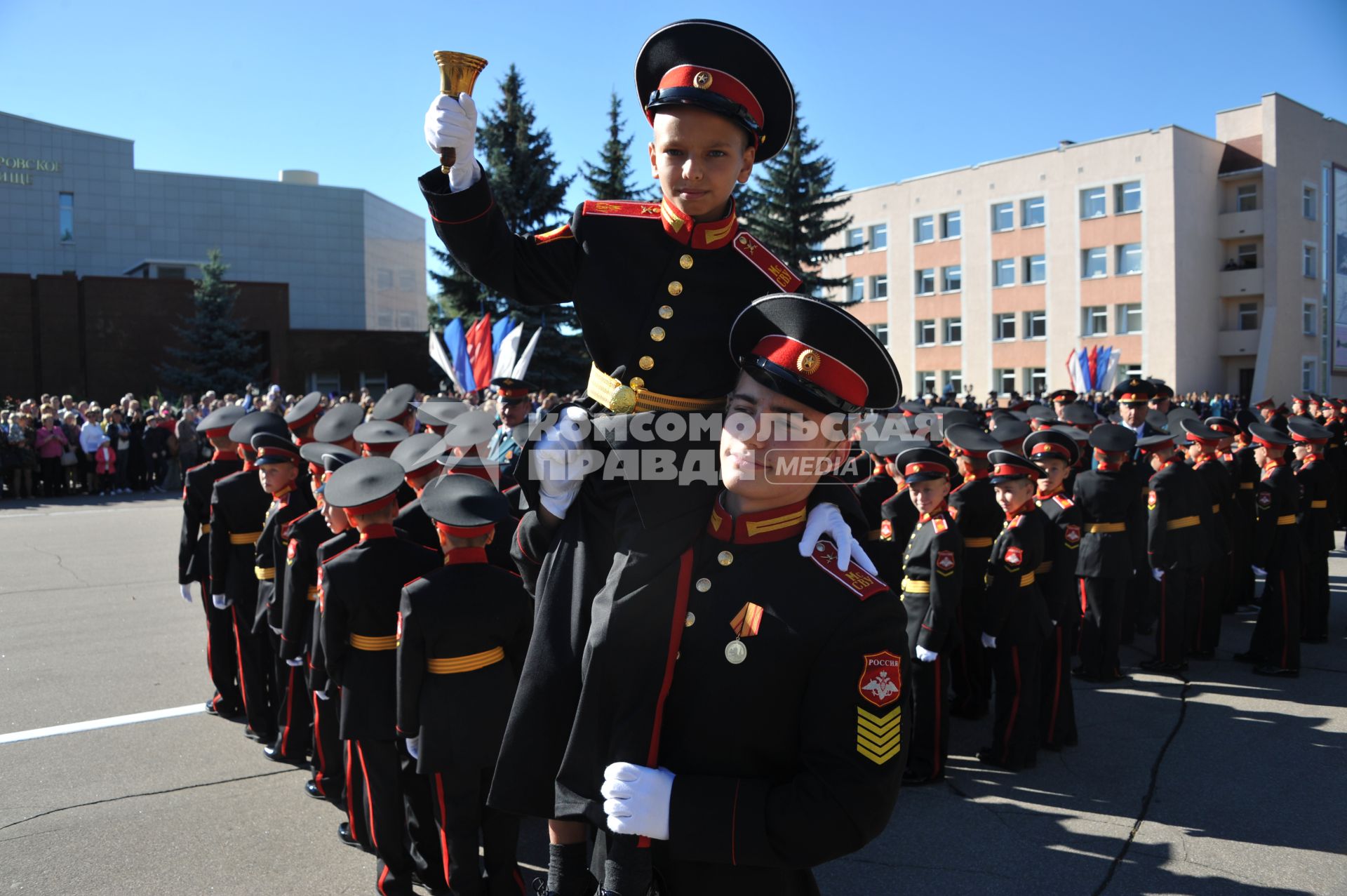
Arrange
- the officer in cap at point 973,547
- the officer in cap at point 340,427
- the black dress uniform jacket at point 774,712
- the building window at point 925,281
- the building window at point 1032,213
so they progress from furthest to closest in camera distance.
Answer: the building window at point 925,281
the building window at point 1032,213
the officer in cap at point 340,427
the officer in cap at point 973,547
the black dress uniform jacket at point 774,712

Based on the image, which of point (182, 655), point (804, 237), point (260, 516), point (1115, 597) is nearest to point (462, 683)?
point (260, 516)

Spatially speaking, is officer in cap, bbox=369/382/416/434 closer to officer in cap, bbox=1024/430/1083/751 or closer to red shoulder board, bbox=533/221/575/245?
officer in cap, bbox=1024/430/1083/751

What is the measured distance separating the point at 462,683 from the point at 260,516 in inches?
132

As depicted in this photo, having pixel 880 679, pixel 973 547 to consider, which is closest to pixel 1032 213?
pixel 973 547

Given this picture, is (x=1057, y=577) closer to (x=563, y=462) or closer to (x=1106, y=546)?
(x=1106, y=546)

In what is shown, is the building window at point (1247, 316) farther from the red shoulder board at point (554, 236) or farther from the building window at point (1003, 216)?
the red shoulder board at point (554, 236)

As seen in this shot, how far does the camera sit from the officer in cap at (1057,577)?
6.64m

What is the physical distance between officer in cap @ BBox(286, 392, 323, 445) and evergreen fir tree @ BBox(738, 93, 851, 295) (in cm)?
2795

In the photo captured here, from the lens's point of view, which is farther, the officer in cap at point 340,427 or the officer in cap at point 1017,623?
the officer in cap at point 340,427

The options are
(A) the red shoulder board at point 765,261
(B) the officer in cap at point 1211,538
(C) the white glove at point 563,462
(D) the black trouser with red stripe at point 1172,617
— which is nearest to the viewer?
(C) the white glove at point 563,462

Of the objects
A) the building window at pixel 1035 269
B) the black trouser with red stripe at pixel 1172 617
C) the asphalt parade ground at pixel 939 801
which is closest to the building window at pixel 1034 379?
the building window at pixel 1035 269

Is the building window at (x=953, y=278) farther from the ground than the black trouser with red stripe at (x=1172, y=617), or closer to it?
farther from the ground

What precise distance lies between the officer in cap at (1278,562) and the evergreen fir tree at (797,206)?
26.3 m

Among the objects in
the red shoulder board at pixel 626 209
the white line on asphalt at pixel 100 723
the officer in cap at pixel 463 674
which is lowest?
the white line on asphalt at pixel 100 723
